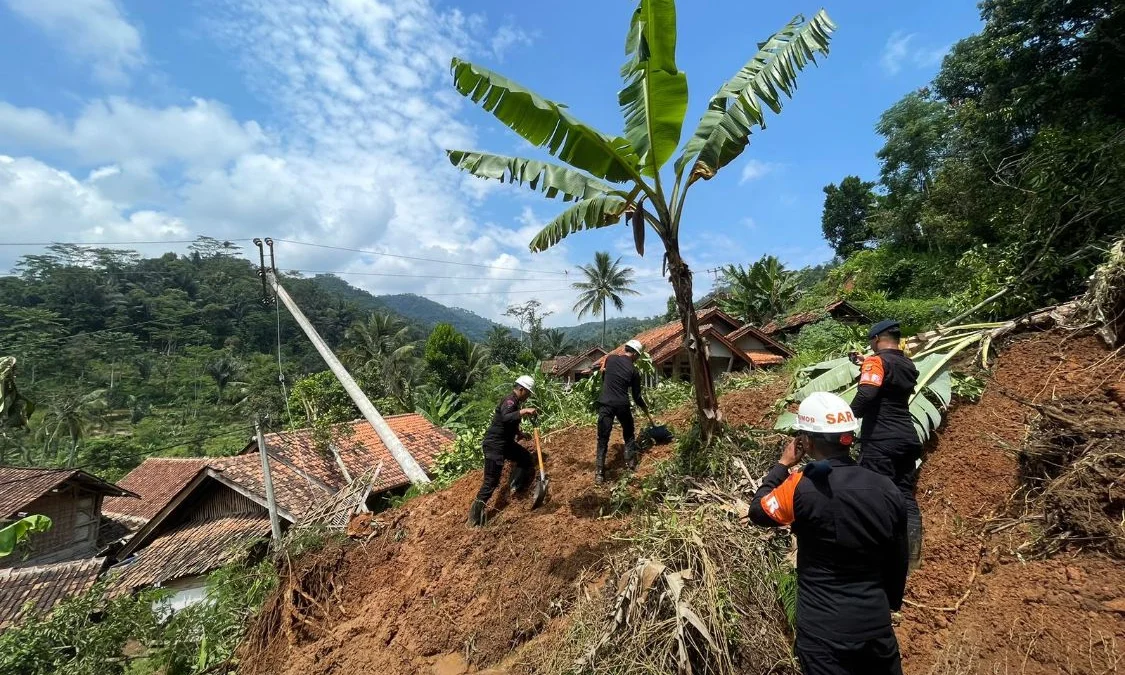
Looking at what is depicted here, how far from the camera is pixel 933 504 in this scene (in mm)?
4094

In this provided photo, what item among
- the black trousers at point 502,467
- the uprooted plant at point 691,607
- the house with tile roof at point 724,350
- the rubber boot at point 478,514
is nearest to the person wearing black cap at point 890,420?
the uprooted plant at point 691,607

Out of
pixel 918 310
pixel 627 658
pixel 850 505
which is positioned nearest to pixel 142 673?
pixel 627 658

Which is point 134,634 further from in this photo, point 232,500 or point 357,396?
point 232,500

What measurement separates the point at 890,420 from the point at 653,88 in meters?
3.13

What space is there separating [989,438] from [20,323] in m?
63.8

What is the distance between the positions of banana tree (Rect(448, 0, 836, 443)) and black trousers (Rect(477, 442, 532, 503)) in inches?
93.7

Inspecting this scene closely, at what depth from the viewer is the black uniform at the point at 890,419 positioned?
136 inches

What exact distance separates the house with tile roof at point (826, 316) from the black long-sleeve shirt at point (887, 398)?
17603 mm

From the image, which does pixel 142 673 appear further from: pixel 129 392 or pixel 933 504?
pixel 129 392

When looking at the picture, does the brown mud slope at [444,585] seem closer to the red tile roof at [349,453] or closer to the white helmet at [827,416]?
the white helmet at [827,416]

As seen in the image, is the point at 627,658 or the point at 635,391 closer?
the point at 627,658

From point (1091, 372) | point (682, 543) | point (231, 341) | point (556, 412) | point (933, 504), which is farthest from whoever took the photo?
point (231, 341)

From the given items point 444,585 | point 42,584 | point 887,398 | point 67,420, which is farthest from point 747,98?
point 67,420

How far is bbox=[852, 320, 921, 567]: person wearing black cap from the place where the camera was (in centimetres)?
346
